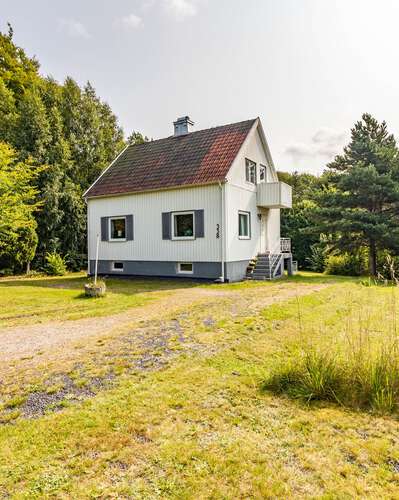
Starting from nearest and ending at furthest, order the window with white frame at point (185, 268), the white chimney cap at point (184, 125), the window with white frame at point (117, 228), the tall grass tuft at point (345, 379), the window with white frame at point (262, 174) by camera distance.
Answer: the tall grass tuft at point (345, 379), the window with white frame at point (185, 268), the window with white frame at point (117, 228), the window with white frame at point (262, 174), the white chimney cap at point (184, 125)

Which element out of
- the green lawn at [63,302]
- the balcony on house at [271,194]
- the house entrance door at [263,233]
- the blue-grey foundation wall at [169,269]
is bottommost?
the green lawn at [63,302]

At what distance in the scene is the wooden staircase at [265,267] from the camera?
1535cm

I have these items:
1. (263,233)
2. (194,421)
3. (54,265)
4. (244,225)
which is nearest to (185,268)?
(244,225)

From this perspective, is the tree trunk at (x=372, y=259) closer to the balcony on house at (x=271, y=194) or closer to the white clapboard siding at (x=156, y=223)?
the balcony on house at (x=271, y=194)

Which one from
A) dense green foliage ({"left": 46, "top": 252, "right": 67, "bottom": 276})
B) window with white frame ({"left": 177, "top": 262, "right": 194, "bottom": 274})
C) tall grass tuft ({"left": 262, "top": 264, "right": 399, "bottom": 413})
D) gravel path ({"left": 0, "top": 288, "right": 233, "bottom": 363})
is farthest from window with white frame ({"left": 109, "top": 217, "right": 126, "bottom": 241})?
tall grass tuft ({"left": 262, "top": 264, "right": 399, "bottom": 413})

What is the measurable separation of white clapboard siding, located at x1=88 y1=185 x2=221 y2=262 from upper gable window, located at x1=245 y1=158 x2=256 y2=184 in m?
2.79

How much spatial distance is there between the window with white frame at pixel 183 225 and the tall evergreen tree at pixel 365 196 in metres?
6.99

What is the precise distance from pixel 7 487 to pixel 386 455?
9.70 ft

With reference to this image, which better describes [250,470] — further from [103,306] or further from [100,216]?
[100,216]

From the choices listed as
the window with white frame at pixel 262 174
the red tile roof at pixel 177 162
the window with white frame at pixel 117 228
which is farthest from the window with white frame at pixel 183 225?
the window with white frame at pixel 262 174

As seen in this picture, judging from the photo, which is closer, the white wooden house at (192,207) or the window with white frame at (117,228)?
the white wooden house at (192,207)

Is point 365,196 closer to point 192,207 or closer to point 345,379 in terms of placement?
point 192,207

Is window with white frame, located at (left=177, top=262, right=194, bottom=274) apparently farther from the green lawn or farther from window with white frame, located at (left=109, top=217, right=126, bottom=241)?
window with white frame, located at (left=109, top=217, right=126, bottom=241)

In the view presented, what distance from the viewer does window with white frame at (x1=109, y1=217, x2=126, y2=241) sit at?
56.3 feet
